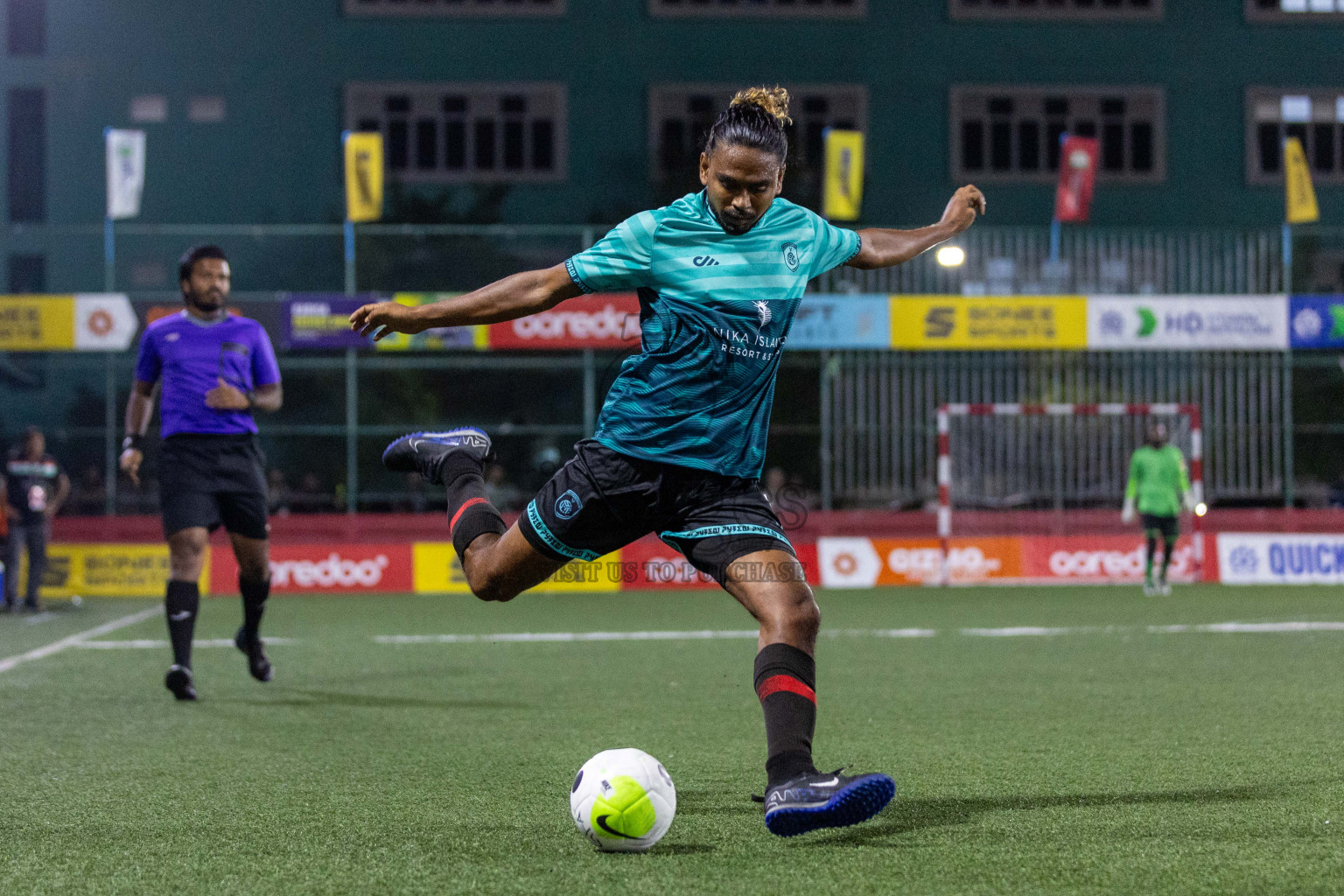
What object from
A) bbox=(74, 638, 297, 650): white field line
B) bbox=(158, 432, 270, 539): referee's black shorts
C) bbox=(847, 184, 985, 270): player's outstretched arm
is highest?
bbox=(847, 184, 985, 270): player's outstretched arm

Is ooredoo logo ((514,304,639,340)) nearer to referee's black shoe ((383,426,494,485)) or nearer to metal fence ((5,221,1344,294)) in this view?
metal fence ((5,221,1344,294))

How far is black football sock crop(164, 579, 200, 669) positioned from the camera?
7.39 meters

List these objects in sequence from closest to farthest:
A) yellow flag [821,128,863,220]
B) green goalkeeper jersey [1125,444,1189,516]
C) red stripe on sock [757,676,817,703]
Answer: red stripe on sock [757,676,817,703] → green goalkeeper jersey [1125,444,1189,516] → yellow flag [821,128,863,220]

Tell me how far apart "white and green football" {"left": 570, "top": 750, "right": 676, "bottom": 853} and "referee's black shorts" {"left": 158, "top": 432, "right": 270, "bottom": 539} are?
404cm

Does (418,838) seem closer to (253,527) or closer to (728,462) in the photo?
(728,462)

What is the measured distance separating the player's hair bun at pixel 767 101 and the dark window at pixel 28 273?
26161 mm

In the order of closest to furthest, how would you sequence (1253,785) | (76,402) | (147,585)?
1. (1253,785)
2. (147,585)
3. (76,402)

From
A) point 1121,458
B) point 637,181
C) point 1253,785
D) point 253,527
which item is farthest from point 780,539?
point 637,181

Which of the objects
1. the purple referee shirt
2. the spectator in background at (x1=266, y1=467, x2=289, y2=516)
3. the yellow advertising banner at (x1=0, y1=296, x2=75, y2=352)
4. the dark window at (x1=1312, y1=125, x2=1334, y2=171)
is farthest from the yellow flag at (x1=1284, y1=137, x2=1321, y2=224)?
the purple referee shirt

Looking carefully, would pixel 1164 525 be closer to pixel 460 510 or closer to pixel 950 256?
pixel 950 256

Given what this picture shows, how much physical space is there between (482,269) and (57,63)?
15446 mm

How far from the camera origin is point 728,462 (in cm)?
428

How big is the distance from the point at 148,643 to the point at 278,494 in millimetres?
8896

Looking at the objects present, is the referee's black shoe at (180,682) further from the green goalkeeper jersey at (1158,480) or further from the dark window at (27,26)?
the dark window at (27,26)
